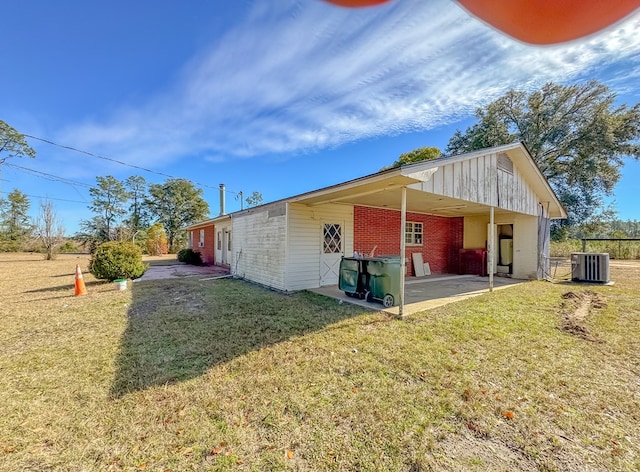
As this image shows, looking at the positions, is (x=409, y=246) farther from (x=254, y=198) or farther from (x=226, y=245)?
(x=254, y=198)

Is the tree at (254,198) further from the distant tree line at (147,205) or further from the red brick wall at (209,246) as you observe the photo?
the red brick wall at (209,246)

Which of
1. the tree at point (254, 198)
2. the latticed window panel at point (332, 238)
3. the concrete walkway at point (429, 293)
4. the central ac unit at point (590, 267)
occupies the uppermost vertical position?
the tree at point (254, 198)

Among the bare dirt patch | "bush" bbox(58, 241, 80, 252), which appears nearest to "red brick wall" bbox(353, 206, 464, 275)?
the bare dirt patch

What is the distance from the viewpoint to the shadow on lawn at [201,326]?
337 centimetres

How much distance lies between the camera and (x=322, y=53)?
1.34m

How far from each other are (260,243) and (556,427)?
8217 mm

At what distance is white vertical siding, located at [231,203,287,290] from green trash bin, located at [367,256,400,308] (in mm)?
2677

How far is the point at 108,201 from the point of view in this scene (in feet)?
115

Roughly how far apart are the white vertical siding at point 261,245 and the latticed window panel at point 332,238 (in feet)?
4.69

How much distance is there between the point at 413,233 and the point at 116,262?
10.7 m

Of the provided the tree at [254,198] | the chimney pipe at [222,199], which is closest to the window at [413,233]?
the chimney pipe at [222,199]

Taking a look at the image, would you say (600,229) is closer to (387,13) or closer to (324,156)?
(324,156)

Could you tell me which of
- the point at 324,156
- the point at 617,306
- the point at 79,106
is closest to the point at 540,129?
the point at 324,156

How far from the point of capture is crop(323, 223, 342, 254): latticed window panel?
28.8 feet
